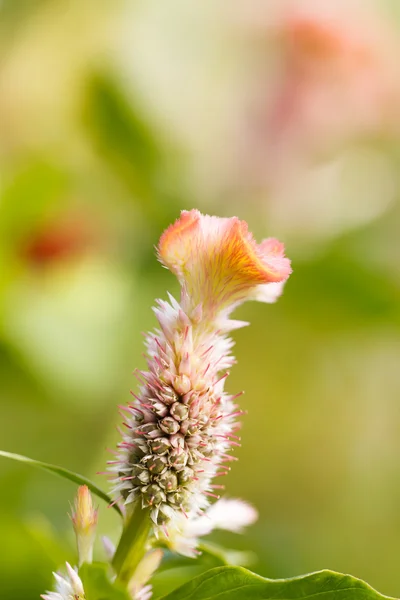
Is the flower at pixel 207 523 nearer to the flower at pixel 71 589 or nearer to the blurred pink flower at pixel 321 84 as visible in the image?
the flower at pixel 71 589

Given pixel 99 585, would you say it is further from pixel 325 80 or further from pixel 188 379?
pixel 325 80

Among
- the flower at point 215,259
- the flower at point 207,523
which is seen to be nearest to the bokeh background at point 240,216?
the flower at point 207,523

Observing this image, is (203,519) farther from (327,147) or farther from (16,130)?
(16,130)

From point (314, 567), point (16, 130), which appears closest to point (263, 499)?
point (314, 567)

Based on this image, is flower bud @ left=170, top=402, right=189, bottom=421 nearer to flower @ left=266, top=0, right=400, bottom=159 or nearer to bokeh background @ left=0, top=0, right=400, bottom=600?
bokeh background @ left=0, top=0, right=400, bottom=600

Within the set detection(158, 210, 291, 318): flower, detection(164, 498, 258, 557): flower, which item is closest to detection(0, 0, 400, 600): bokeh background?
detection(164, 498, 258, 557): flower

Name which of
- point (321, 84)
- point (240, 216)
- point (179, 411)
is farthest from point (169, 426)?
point (321, 84)
